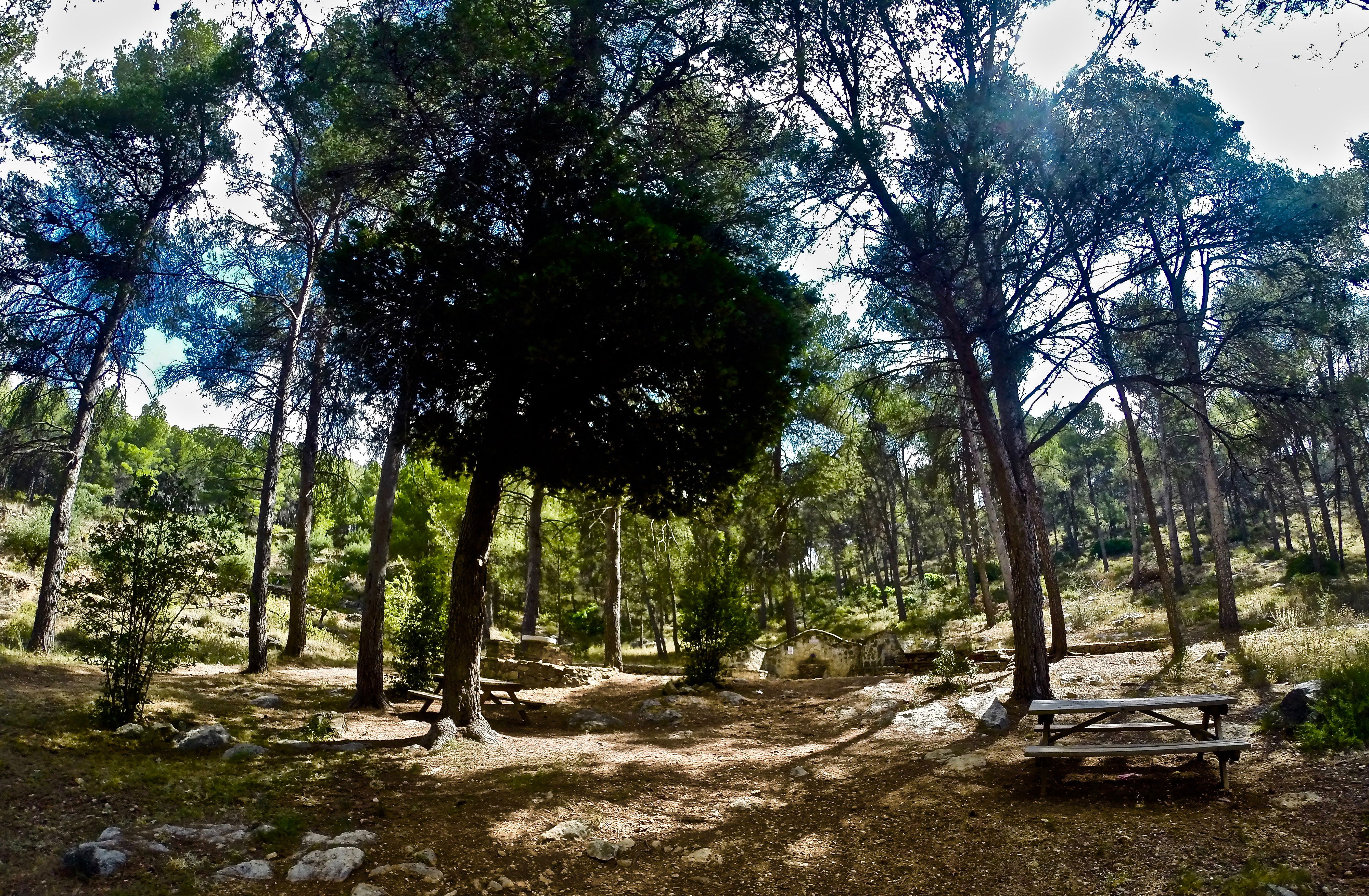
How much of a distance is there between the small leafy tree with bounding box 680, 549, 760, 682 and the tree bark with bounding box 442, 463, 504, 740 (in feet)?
16.3

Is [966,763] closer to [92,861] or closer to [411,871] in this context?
[411,871]

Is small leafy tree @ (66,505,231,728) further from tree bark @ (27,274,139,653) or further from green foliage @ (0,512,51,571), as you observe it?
green foliage @ (0,512,51,571)

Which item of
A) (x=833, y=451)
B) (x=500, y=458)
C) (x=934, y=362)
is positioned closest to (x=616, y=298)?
(x=500, y=458)

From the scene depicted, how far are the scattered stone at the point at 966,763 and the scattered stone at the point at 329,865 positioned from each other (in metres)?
4.92

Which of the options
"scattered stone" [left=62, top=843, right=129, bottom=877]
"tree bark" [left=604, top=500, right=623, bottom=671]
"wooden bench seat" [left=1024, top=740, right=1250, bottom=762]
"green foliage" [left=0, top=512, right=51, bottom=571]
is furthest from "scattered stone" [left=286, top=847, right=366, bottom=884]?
"green foliage" [left=0, top=512, right=51, bottom=571]

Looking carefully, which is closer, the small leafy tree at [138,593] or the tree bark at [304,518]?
the small leafy tree at [138,593]

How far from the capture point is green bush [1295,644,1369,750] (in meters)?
5.66

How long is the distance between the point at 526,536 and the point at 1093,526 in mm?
53213

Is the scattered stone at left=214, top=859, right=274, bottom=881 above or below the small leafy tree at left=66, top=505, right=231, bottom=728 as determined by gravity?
below

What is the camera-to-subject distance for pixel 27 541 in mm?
18688

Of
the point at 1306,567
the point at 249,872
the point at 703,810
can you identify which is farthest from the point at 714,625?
the point at 1306,567

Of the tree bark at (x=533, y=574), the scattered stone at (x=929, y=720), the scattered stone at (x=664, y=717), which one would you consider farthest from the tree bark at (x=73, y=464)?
the scattered stone at (x=929, y=720)

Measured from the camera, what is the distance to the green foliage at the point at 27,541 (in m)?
18.3

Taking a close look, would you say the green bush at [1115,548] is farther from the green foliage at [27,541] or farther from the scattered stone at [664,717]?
the green foliage at [27,541]
